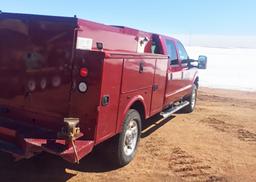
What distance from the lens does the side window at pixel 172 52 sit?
793 centimetres

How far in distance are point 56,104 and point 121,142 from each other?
1.22 meters

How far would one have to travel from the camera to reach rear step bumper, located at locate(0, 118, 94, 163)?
13.7 ft

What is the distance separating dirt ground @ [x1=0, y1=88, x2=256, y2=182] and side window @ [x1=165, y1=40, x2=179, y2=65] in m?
1.54

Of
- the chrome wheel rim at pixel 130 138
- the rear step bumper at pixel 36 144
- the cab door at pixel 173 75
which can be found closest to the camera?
the rear step bumper at pixel 36 144

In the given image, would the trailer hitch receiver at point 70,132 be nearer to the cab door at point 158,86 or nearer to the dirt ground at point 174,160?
the dirt ground at point 174,160

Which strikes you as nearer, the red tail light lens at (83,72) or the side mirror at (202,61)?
the red tail light lens at (83,72)

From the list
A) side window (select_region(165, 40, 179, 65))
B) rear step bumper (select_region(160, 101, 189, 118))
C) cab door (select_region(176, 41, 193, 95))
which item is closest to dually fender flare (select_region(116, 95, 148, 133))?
rear step bumper (select_region(160, 101, 189, 118))

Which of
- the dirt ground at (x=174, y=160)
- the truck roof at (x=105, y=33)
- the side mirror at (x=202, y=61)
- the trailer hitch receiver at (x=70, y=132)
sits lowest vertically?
the dirt ground at (x=174, y=160)

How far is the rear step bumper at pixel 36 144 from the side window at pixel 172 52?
12.9 ft

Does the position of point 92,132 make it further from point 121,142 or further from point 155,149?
point 155,149

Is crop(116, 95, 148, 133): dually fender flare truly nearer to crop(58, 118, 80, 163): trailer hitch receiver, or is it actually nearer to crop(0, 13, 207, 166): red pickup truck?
crop(0, 13, 207, 166): red pickup truck

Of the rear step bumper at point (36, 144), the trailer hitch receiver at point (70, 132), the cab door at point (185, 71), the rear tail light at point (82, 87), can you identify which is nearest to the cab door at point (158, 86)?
the cab door at point (185, 71)

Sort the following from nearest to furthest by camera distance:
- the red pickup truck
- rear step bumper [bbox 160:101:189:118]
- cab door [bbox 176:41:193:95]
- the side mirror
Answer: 1. the red pickup truck
2. rear step bumper [bbox 160:101:189:118]
3. cab door [bbox 176:41:193:95]
4. the side mirror

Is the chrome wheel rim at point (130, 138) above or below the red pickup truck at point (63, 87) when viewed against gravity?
below
